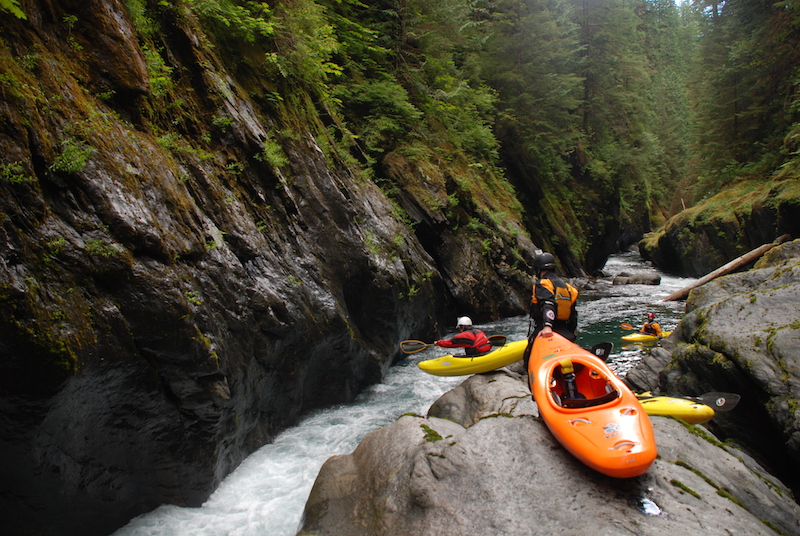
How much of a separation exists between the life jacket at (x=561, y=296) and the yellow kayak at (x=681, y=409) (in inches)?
54.6

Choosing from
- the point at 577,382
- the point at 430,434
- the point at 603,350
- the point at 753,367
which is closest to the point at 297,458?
the point at 430,434

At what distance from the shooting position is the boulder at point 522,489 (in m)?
2.67

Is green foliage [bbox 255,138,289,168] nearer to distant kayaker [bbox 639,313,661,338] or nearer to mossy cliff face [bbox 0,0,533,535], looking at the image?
mossy cliff face [bbox 0,0,533,535]

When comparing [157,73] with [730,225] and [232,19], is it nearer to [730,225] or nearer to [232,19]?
[232,19]

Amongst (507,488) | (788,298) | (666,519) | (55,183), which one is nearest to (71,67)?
(55,183)

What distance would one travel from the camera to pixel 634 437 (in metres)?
2.97

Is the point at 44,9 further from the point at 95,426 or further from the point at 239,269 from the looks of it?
the point at 95,426

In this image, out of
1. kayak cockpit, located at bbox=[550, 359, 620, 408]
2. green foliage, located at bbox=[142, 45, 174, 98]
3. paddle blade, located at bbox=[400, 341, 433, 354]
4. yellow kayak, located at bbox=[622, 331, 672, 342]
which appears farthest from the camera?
yellow kayak, located at bbox=[622, 331, 672, 342]

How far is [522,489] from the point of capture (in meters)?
3.07

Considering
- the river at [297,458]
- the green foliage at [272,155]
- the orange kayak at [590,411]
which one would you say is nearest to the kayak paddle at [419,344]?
the river at [297,458]

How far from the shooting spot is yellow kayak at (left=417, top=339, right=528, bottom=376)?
667 centimetres

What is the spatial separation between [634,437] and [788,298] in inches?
170

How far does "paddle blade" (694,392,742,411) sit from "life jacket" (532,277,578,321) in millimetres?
1757

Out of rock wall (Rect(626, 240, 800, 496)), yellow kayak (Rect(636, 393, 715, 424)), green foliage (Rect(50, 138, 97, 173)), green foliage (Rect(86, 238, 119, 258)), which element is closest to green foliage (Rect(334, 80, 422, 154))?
green foliage (Rect(50, 138, 97, 173))
